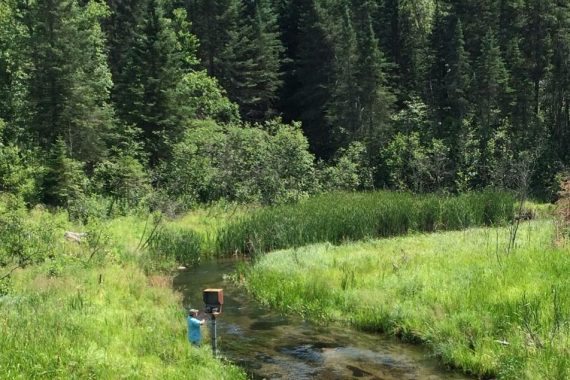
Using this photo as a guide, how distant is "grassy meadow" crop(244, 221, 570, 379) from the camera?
10.3 metres

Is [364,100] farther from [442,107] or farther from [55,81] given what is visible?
[55,81]

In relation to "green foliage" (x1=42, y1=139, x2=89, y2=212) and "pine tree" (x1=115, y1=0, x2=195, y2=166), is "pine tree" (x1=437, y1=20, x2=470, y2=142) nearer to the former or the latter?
"pine tree" (x1=115, y1=0, x2=195, y2=166)

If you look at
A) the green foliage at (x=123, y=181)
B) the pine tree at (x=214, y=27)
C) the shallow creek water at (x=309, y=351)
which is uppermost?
the pine tree at (x=214, y=27)

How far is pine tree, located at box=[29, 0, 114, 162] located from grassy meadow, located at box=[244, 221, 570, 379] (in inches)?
865

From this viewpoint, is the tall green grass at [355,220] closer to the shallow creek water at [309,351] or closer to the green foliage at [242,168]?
the green foliage at [242,168]

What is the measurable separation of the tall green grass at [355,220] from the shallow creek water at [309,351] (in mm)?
8001

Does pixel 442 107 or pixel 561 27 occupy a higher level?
pixel 561 27

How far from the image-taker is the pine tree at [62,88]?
37.5 m

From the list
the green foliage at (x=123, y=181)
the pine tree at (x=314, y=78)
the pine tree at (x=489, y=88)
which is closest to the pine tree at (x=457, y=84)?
the pine tree at (x=489, y=88)

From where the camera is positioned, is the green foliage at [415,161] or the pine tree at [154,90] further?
the green foliage at [415,161]

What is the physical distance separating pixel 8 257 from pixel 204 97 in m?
34.8

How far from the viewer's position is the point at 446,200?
29.3 m

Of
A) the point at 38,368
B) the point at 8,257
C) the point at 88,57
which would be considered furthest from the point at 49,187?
the point at 38,368

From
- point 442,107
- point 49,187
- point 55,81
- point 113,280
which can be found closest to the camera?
point 113,280
